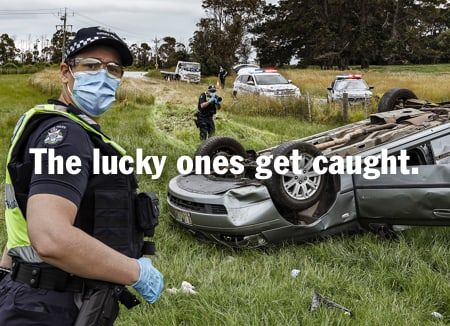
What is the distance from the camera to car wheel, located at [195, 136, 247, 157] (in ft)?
18.5

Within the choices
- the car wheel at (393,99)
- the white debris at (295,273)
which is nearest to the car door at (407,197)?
the white debris at (295,273)

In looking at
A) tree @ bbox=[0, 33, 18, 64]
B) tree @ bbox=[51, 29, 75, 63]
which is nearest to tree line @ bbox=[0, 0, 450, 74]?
tree @ bbox=[51, 29, 75, 63]

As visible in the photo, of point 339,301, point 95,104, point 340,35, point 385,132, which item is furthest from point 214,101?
point 340,35

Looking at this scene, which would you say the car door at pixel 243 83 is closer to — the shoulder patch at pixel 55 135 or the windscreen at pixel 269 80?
the windscreen at pixel 269 80

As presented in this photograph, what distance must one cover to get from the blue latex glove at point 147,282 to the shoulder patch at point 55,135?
434mm

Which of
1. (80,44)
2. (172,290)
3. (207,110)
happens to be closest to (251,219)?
(172,290)

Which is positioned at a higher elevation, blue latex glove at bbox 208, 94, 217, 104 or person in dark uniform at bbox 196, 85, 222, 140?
blue latex glove at bbox 208, 94, 217, 104

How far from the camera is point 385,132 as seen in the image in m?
5.40

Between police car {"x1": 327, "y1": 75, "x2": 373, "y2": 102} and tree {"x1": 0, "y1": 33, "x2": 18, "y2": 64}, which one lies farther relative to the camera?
tree {"x1": 0, "y1": 33, "x2": 18, "y2": 64}

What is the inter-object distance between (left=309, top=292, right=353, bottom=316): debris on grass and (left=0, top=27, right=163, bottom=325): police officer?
6.20 feet

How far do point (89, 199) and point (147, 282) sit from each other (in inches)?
11.9

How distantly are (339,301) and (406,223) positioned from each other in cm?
135

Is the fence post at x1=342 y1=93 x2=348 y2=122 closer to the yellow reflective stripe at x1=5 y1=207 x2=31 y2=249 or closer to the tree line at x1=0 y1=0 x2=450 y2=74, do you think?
the yellow reflective stripe at x1=5 y1=207 x2=31 y2=249

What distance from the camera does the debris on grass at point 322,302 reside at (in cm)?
325
